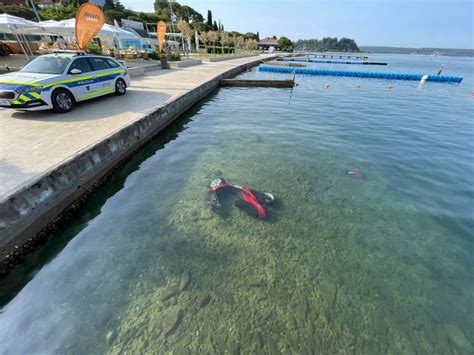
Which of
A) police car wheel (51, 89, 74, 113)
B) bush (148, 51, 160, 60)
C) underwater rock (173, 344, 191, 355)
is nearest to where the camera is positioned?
underwater rock (173, 344, 191, 355)

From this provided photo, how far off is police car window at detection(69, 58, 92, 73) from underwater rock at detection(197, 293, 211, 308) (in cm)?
849

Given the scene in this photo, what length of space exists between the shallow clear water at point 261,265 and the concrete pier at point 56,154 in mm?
409

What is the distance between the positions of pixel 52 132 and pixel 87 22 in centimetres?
977

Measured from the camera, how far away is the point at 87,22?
39.2 ft

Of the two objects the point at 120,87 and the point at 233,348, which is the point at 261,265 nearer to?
the point at 233,348

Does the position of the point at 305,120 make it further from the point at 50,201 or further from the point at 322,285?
the point at 50,201

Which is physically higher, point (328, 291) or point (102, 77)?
point (102, 77)

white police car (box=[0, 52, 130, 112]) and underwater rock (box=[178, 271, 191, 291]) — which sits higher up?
white police car (box=[0, 52, 130, 112])

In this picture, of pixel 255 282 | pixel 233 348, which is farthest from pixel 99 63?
pixel 233 348

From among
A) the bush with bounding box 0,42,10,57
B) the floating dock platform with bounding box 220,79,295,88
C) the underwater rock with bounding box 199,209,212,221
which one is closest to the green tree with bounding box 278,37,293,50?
the floating dock platform with bounding box 220,79,295,88

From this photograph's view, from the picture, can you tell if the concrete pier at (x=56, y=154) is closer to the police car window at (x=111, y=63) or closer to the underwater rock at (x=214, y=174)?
the police car window at (x=111, y=63)

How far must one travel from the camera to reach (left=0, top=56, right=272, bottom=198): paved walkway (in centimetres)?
431

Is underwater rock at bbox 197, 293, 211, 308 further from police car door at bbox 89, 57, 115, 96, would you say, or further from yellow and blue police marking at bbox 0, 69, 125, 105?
police car door at bbox 89, 57, 115, 96

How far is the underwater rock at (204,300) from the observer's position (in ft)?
10.4
